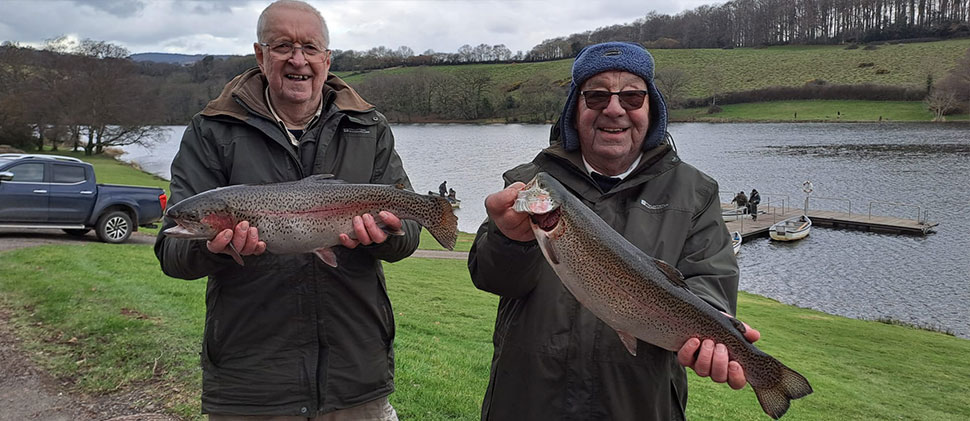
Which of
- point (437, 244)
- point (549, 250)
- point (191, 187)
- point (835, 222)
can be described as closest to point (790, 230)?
point (835, 222)

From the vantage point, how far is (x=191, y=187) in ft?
11.3

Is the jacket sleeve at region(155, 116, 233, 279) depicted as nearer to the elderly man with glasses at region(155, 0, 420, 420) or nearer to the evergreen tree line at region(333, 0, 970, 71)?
the elderly man with glasses at region(155, 0, 420, 420)

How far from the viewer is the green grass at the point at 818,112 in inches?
4161

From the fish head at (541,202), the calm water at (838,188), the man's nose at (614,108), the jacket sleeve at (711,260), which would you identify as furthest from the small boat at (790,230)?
the fish head at (541,202)

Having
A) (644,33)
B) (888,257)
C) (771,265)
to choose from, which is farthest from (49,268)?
(644,33)

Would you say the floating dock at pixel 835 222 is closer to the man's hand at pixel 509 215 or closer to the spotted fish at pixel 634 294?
the spotted fish at pixel 634 294

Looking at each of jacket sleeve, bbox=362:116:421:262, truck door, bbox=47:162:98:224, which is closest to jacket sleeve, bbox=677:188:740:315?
jacket sleeve, bbox=362:116:421:262

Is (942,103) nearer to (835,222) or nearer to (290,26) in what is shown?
(835,222)

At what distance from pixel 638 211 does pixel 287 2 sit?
90.3 inches

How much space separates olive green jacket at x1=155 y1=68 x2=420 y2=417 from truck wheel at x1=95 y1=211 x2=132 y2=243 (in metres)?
15.8

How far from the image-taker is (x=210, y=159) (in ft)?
11.3

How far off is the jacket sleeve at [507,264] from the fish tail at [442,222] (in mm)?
714

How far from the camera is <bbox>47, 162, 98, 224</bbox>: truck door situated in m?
16.1

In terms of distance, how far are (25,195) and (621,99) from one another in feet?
57.2
